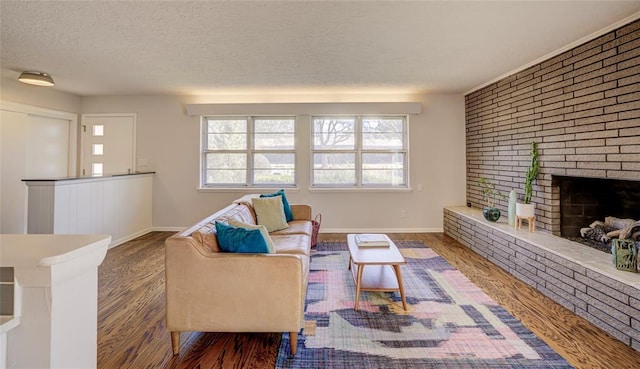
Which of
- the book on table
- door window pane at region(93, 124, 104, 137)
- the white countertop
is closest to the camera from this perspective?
the white countertop

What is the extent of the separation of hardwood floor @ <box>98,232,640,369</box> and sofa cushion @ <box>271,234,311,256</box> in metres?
0.72

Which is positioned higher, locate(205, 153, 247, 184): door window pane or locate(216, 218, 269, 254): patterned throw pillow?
locate(205, 153, 247, 184): door window pane

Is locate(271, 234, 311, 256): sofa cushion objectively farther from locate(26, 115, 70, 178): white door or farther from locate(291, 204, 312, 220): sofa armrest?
locate(26, 115, 70, 178): white door

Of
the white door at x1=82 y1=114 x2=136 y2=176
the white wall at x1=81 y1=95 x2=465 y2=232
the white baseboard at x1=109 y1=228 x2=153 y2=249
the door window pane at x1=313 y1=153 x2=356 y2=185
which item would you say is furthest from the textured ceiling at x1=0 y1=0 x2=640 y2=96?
the white baseboard at x1=109 y1=228 x2=153 y2=249

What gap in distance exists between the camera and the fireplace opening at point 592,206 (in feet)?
10.1

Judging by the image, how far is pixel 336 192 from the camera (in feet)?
17.4

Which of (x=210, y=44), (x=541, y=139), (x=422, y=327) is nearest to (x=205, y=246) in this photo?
(x=422, y=327)

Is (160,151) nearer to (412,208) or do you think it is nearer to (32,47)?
(32,47)

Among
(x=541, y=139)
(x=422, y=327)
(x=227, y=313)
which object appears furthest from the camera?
(x=541, y=139)

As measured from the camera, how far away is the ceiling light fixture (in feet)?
12.9

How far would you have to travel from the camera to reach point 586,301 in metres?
2.34

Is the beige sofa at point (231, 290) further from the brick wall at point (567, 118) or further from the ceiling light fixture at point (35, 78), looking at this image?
the ceiling light fixture at point (35, 78)

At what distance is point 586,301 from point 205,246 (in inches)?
113

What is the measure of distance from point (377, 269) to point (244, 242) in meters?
1.55
